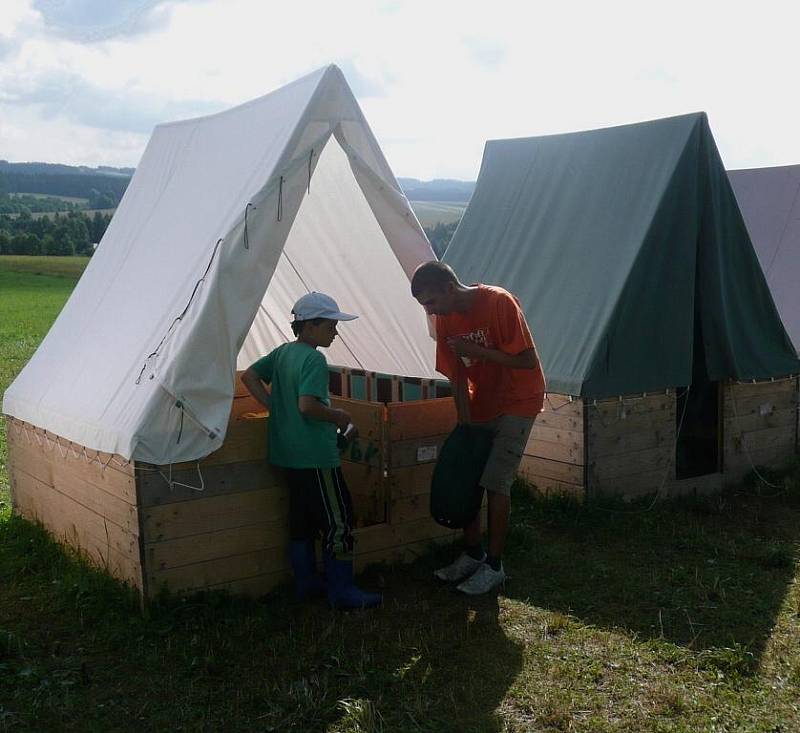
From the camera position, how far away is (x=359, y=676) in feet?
13.0

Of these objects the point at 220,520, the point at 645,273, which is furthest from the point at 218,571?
the point at 645,273

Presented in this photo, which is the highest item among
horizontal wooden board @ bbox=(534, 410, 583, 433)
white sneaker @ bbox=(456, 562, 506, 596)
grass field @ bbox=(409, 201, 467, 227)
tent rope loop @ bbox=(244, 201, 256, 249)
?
grass field @ bbox=(409, 201, 467, 227)

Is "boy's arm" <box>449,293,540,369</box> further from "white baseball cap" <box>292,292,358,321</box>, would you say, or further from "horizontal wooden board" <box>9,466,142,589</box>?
"horizontal wooden board" <box>9,466,142,589</box>


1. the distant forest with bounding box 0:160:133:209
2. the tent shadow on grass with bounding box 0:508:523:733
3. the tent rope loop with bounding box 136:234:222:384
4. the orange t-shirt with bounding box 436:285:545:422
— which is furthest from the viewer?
→ the distant forest with bounding box 0:160:133:209

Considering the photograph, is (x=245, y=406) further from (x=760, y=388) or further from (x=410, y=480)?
(x=760, y=388)

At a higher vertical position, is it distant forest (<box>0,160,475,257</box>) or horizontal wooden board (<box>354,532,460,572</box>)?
distant forest (<box>0,160,475,257</box>)

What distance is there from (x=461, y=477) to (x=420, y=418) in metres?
0.66

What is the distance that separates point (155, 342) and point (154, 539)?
3.37 feet

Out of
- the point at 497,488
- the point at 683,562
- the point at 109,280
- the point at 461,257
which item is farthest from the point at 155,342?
the point at 461,257

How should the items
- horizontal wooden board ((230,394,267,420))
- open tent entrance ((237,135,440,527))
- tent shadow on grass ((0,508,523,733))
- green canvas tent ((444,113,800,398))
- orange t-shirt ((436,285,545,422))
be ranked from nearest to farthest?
tent shadow on grass ((0,508,523,733)) < orange t-shirt ((436,285,545,422)) < open tent entrance ((237,135,440,527)) < horizontal wooden board ((230,394,267,420)) < green canvas tent ((444,113,800,398))

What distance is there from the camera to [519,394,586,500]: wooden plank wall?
650 cm

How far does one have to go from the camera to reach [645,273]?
6844 millimetres

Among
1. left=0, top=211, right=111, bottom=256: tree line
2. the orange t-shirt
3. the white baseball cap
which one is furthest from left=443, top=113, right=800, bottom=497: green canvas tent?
left=0, top=211, right=111, bottom=256: tree line

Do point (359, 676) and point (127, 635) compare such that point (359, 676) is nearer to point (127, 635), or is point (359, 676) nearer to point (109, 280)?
point (127, 635)
